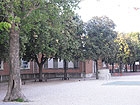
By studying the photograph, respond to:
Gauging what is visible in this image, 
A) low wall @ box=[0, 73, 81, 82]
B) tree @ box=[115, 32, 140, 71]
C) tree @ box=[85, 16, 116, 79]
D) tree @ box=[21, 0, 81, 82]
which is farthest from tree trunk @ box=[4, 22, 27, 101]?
tree @ box=[115, 32, 140, 71]

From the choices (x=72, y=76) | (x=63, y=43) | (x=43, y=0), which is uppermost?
(x=43, y=0)

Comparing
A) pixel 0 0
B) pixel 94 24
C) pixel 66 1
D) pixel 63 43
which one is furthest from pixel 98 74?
pixel 0 0

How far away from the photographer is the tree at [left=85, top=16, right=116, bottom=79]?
29188 mm

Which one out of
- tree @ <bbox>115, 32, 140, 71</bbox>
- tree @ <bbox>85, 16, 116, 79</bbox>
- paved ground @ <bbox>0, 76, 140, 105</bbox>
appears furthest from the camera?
tree @ <bbox>115, 32, 140, 71</bbox>

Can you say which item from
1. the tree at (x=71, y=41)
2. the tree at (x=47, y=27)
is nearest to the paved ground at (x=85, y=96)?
the tree at (x=47, y=27)

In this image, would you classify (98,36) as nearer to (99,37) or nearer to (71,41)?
(99,37)

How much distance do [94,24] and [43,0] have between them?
17578mm

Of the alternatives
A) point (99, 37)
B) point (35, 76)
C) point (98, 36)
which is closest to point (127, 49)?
point (98, 36)

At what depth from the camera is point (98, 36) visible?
29922mm

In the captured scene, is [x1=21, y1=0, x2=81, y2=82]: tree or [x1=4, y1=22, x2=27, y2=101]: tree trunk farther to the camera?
[x1=21, y1=0, x2=81, y2=82]: tree

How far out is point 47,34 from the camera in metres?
21.4

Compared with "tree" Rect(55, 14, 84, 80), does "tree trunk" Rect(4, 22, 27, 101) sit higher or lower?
lower

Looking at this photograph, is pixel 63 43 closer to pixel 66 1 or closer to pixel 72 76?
pixel 66 1

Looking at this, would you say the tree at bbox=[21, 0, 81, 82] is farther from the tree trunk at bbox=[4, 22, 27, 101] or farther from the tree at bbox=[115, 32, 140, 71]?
the tree at bbox=[115, 32, 140, 71]
